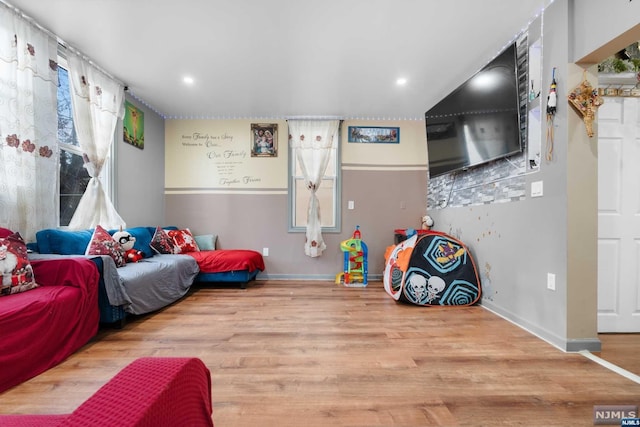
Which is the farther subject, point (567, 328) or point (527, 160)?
point (527, 160)

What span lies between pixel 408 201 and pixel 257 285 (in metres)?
2.61

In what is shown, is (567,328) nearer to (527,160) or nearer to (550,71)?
(527,160)

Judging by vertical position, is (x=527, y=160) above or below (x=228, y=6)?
below

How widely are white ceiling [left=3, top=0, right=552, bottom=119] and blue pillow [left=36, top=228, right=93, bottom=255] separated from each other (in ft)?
5.77

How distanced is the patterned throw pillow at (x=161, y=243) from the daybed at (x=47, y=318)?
1516mm

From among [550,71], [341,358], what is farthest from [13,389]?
[550,71]

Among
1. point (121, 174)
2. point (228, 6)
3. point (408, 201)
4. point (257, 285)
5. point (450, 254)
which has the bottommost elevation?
point (257, 285)

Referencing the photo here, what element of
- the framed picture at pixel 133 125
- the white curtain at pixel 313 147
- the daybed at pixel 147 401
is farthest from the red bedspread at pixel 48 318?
the white curtain at pixel 313 147

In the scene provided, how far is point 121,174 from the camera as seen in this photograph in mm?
3396

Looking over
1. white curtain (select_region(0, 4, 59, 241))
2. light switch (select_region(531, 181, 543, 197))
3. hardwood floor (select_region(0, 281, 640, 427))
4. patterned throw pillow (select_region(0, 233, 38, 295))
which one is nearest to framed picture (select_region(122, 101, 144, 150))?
white curtain (select_region(0, 4, 59, 241))

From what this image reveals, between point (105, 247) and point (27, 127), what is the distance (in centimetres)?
112

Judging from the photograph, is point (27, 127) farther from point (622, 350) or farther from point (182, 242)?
point (622, 350)

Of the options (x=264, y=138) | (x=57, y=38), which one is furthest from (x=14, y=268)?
(x=264, y=138)

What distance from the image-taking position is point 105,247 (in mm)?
2490
